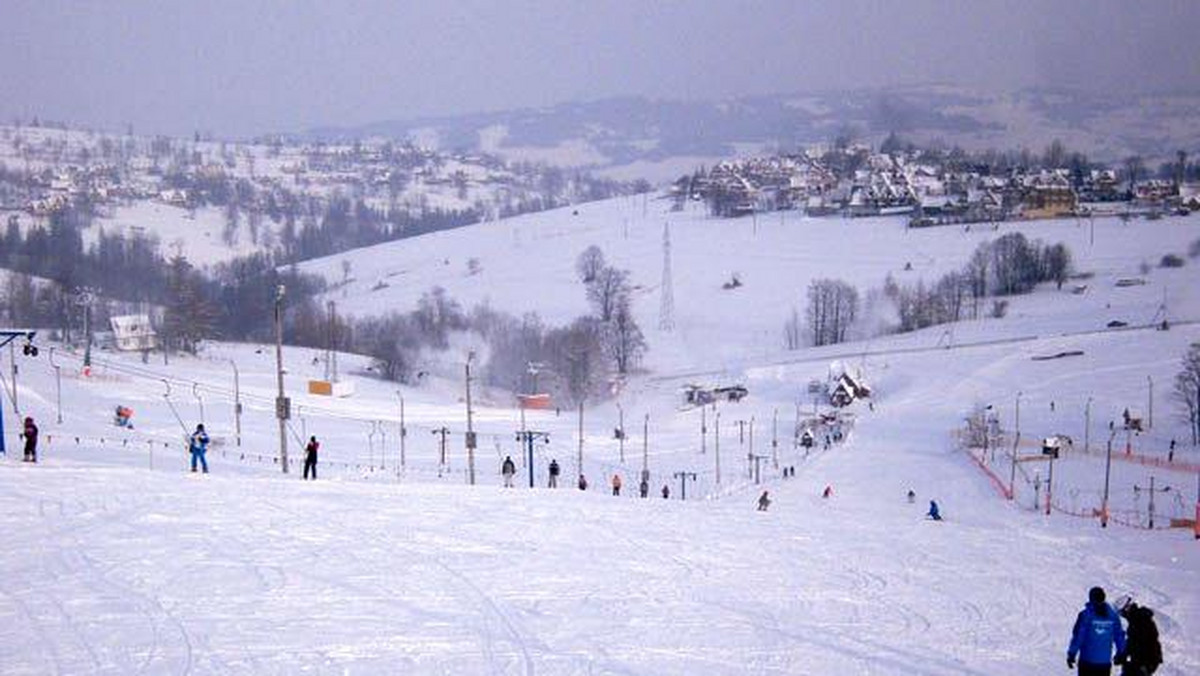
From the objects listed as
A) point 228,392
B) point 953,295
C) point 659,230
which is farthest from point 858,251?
point 228,392

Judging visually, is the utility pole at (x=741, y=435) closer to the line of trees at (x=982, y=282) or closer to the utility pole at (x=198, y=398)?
the utility pole at (x=198, y=398)

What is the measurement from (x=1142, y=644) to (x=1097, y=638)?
387 mm

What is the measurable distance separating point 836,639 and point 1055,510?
17.4 meters

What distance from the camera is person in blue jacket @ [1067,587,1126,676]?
24.6 ft

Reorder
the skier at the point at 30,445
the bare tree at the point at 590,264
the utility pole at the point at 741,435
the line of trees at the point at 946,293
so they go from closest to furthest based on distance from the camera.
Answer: the skier at the point at 30,445 < the utility pole at the point at 741,435 < the line of trees at the point at 946,293 < the bare tree at the point at 590,264

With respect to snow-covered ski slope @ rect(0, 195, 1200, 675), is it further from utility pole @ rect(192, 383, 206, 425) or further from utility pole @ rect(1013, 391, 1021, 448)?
utility pole @ rect(1013, 391, 1021, 448)

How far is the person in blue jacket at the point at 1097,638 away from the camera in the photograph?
296 inches

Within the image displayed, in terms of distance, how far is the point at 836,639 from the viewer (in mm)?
9492

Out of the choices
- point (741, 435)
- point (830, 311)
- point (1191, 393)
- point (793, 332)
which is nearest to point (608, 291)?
point (793, 332)

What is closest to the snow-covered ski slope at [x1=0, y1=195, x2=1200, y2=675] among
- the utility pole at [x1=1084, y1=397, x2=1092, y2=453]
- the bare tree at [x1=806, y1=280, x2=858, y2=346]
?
the utility pole at [x1=1084, y1=397, x2=1092, y2=453]

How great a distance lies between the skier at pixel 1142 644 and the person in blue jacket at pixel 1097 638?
7cm

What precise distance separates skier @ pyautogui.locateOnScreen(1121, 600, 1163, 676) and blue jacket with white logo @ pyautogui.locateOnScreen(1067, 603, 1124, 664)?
0.09 m

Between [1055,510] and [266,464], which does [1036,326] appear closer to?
[1055,510]

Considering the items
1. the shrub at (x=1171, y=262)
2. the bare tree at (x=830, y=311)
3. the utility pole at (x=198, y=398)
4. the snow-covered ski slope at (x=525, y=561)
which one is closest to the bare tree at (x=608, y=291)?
the bare tree at (x=830, y=311)
